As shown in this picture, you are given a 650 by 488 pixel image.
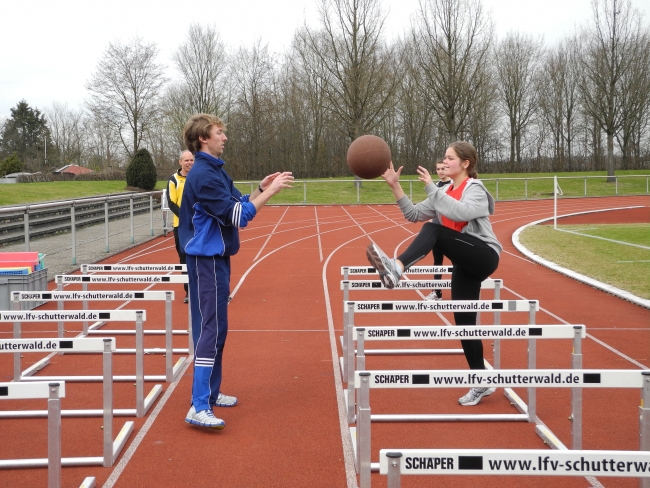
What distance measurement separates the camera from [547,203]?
112 feet

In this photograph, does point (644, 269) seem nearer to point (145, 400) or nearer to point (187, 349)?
point (187, 349)

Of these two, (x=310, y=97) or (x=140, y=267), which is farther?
(x=310, y=97)

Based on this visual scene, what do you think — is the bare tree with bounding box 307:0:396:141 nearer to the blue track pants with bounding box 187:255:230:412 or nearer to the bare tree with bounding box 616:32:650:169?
the bare tree with bounding box 616:32:650:169

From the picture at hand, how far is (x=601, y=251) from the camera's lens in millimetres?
15156

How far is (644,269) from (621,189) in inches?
1201

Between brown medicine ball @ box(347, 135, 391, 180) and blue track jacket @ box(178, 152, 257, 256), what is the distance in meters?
1.43

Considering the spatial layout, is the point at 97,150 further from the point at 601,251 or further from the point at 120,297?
the point at 120,297

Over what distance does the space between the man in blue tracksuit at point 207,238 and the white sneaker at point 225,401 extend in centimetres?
53

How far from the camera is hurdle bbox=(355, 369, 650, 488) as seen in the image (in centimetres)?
312

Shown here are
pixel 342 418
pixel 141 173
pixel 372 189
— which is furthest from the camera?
pixel 372 189

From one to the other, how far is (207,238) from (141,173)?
33.4 meters

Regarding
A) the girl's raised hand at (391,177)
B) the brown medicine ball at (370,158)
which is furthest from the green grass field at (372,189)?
the girl's raised hand at (391,177)

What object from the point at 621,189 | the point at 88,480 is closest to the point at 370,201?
the point at 621,189

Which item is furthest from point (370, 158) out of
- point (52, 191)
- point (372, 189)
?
point (372, 189)
